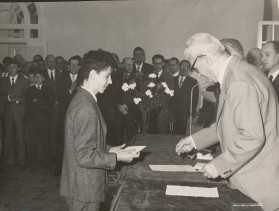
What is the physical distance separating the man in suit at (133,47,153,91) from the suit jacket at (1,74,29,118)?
1.36 metres

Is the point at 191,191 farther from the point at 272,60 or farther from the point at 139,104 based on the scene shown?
the point at 139,104

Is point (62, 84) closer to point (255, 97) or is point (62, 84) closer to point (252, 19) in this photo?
point (252, 19)

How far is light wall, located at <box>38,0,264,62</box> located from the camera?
389 centimetres

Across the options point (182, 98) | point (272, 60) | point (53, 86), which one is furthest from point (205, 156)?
point (53, 86)

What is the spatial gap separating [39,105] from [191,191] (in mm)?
3170

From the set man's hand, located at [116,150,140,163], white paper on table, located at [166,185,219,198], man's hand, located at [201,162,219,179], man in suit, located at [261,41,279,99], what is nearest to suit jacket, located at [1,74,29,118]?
man's hand, located at [116,150,140,163]

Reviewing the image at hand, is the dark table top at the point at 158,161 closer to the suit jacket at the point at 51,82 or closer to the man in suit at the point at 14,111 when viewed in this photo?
the suit jacket at the point at 51,82

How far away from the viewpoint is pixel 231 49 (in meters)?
2.71

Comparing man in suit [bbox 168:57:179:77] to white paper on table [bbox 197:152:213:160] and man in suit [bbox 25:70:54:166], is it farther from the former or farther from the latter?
white paper on table [bbox 197:152:213:160]

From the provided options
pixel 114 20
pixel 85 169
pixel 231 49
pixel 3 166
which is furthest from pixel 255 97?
pixel 3 166

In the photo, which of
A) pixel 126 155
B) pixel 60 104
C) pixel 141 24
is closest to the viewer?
pixel 126 155

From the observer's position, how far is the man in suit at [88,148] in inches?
75.4

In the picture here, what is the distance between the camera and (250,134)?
1.55m

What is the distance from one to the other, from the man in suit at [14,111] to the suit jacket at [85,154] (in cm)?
230
